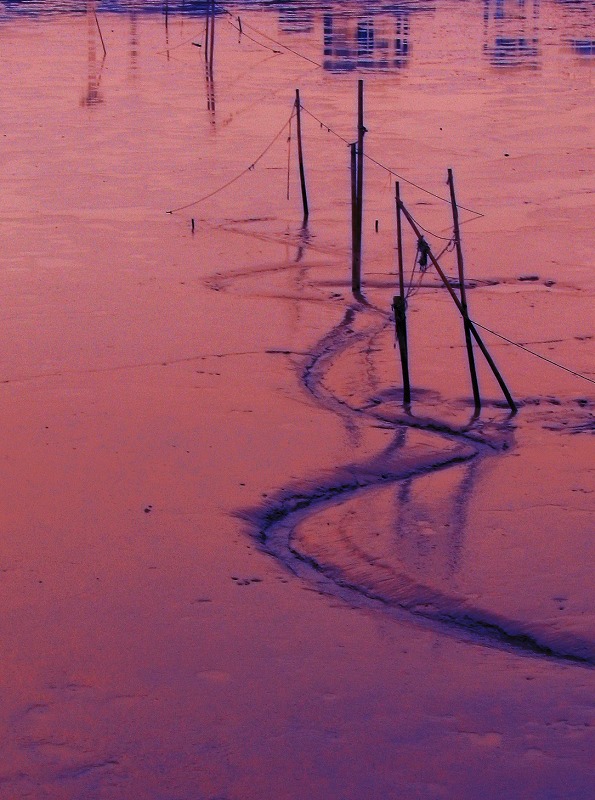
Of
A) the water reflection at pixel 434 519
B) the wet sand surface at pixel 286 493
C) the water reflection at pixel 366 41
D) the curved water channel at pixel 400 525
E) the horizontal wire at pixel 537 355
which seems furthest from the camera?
the water reflection at pixel 366 41

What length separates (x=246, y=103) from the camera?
19469 millimetres

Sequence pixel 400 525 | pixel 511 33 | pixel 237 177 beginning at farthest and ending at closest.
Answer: pixel 511 33, pixel 237 177, pixel 400 525

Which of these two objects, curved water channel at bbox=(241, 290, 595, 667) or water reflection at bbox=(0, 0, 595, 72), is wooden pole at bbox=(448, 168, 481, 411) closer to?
curved water channel at bbox=(241, 290, 595, 667)

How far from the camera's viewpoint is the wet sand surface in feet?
13.3

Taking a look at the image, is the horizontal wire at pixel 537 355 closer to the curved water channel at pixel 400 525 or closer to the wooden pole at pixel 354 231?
the curved water channel at pixel 400 525

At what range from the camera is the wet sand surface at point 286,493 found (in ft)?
13.3

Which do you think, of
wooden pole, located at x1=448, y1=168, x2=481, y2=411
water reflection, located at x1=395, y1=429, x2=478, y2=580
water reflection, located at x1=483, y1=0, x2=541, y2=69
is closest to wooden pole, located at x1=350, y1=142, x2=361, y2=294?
wooden pole, located at x1=448, y1=168, x2=481, y2=411

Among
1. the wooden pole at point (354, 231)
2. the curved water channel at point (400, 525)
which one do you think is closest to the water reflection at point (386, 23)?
the wooden pole at point (354, 231)

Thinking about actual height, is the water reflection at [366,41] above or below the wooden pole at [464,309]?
above

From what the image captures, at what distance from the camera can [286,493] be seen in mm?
6027

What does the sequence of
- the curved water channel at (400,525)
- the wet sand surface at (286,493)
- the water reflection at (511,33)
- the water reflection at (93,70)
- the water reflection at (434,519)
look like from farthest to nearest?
the water reflection at (511,33)
the water reflection at (93,70)
the water reflection at (434,519)
the curved water channel at (400,525)
the wet sand surface at (286,493)

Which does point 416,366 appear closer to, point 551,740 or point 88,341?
point 88,341

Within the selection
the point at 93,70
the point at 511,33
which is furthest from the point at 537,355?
the point at 511,33

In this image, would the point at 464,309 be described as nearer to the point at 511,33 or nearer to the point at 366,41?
the point at 366,41
